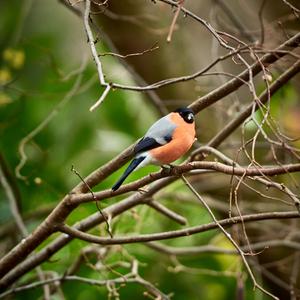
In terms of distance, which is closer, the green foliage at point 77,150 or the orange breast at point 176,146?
the orange breast at point 176,146

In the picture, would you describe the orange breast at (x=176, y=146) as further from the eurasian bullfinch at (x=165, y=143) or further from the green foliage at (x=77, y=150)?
the green foliage at (x=77, y=150)

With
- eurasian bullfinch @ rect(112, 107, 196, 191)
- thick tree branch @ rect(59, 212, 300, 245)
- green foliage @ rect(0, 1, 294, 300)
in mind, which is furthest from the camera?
green foliage @ rect(0, 1, 294, 300)

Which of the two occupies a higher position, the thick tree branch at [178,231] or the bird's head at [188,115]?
the bird's head at [188,115]

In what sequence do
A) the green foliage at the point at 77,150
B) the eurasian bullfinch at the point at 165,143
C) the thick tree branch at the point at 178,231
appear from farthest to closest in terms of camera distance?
the green foliage at the point at 77,150, the eurasian bullfinch at the point at 165,143, the thick tree branch at the point at 178,231

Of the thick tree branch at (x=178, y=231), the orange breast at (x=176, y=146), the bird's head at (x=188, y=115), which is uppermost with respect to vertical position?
the bird's head at (x=188, y=115)

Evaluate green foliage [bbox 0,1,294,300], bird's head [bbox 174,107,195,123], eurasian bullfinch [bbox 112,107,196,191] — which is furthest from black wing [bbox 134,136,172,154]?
green foliage [bbox 0,1,294,300]

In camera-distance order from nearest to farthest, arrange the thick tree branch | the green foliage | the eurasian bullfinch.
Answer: the thick tree branch
the eurasian bullfinch
the green foliage

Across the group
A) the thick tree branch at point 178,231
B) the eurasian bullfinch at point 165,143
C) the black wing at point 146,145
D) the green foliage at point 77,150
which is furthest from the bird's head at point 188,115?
the green foliage at point 77,150

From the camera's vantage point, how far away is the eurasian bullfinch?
1.88 metres

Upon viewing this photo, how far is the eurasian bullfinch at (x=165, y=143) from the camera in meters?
1.88

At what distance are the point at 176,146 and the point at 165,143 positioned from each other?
34 millimetres

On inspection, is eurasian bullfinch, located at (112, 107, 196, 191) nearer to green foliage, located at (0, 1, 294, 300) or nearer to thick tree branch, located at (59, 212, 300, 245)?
thick tree branch, located at (59, 212, 300, 245)

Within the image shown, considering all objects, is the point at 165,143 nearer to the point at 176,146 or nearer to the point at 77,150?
the point at 176,146

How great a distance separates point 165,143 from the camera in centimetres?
191
